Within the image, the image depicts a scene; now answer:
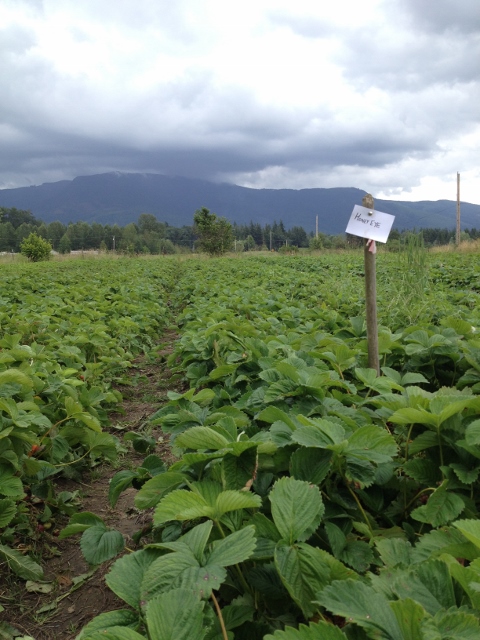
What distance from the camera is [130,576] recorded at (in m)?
1.17

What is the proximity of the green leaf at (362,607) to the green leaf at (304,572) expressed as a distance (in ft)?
0.50

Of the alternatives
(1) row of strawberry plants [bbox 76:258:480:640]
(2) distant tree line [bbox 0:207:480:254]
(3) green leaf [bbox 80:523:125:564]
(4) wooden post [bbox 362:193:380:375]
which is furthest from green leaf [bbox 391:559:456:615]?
(2) distant tree line [bbox 0:207:480:254]

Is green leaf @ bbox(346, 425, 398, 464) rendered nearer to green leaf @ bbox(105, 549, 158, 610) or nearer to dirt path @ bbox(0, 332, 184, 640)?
green leaf @ bbox(105, 549, 158, 610)

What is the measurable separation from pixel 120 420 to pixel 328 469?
10.3 feet

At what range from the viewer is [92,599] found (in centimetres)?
204

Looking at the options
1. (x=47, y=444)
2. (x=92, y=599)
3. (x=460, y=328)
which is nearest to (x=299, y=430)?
(x=92, y=599)

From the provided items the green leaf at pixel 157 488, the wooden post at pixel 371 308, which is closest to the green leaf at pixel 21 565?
the green leaf at pixel 157 488

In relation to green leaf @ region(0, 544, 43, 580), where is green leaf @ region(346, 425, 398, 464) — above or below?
above

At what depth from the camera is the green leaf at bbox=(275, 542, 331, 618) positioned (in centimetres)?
105

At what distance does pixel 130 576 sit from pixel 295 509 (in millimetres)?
430

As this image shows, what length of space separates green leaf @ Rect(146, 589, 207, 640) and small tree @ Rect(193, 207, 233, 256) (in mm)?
41709

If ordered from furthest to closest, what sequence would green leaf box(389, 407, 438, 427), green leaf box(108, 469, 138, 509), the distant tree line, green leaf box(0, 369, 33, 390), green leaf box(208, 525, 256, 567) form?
the distant tree line < green leaf box(0, 369, 33, 390) < green leaf box(108, 469, 138, 509) < green leaf box(389, 407, 438, 427) < green leaf box(208, 525, 256, 567)

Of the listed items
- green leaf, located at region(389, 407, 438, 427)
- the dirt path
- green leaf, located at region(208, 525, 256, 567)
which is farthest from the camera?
the dirt path

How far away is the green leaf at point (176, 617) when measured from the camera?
2.83 feet
